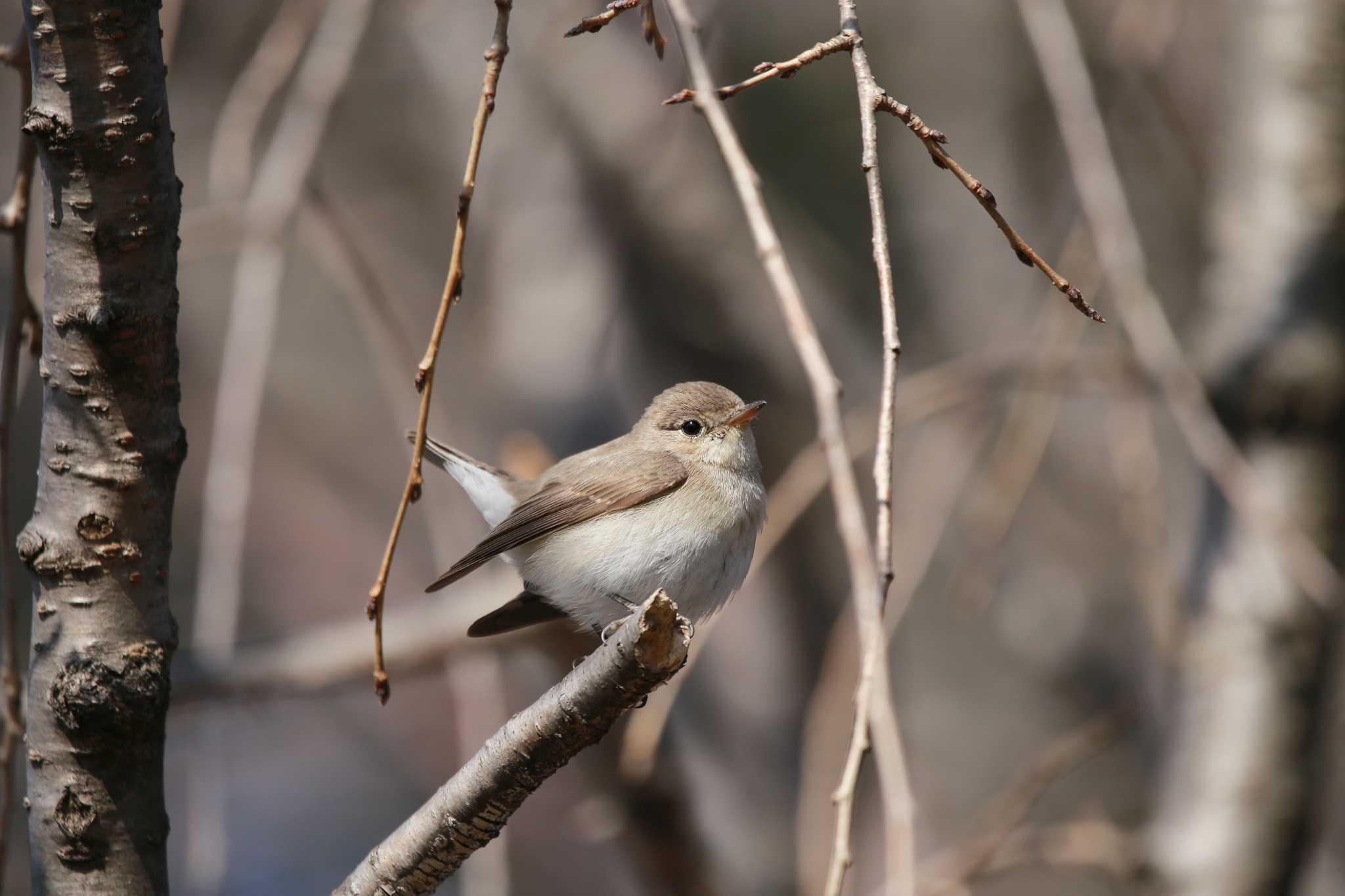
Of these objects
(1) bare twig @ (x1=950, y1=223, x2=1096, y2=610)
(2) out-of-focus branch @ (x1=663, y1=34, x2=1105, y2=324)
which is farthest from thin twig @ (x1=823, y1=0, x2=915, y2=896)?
(1) bare twig @ (x1=950, y1=223, x2=1096, y2=610)

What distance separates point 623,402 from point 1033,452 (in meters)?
1.74

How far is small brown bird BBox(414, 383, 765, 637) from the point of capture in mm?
2873

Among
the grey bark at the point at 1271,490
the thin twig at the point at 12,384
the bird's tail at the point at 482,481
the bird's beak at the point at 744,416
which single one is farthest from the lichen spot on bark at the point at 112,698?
the grey bark at the point at 1271,490

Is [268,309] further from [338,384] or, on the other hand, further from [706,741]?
[338,384]

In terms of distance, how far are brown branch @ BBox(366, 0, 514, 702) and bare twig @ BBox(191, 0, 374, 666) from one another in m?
1.07

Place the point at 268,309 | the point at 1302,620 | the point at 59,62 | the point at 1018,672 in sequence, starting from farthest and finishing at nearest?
the point at 1018,672 → the point at 1302,620 → the point at 268,309 → the point at 59,62

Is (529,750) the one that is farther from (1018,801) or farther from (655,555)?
(1018,801)

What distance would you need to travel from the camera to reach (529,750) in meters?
1.57

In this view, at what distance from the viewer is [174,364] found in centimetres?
178

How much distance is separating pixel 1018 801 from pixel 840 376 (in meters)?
2.32

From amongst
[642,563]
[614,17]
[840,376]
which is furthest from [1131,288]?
[840,376]

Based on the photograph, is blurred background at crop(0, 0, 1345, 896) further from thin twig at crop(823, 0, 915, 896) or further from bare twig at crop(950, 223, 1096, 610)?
thin twig at crop(823, 0, 915, 896)

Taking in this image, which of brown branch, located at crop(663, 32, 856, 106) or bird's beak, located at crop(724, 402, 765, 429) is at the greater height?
brown branch, located at crop(663, 32, 856, 106)

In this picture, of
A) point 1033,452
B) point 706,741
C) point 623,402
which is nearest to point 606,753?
point 706,741
